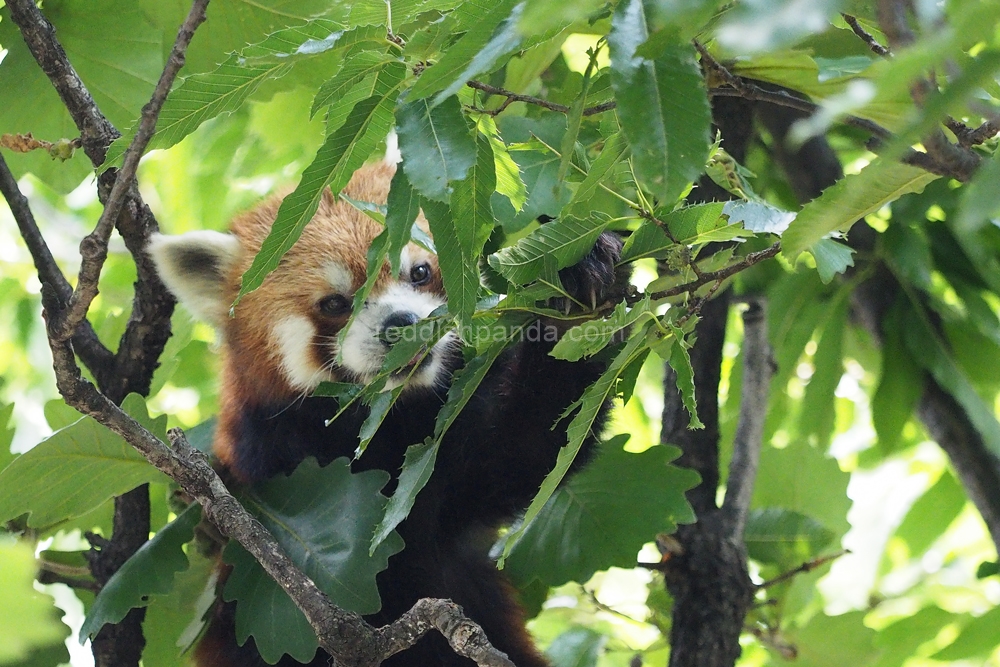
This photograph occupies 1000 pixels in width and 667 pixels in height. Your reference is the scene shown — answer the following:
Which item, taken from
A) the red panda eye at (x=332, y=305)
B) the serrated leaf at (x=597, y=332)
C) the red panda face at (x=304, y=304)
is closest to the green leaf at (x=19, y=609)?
the serrated leaf at (x=597, y=332)

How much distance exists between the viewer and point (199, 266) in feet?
9.62

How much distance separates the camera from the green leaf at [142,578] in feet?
7.02

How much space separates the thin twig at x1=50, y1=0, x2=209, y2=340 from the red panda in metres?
0.87

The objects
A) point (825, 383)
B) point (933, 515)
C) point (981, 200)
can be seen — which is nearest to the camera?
point (981, 200)

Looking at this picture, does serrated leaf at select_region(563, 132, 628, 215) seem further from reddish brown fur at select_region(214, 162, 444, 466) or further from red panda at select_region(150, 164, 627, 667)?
reddish brown fur at select_region(214, 162, 444, 466)

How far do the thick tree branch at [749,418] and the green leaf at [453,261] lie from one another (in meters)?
1.69

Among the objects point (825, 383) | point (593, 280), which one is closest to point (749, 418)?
point (825, 383)

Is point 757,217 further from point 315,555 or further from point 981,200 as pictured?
point 315,555

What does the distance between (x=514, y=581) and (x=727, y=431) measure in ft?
4.36

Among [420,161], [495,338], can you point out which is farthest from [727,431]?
[420,161]

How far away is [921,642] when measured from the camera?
3.14 meters

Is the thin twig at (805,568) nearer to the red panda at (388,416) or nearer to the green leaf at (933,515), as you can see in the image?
the red panda at (388,416)

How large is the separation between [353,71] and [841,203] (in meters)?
0.76

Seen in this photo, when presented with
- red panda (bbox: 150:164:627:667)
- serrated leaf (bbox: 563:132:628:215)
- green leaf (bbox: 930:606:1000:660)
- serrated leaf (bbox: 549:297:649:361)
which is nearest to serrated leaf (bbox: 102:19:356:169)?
serrated leaf (bbox: 563:132:628:215)
